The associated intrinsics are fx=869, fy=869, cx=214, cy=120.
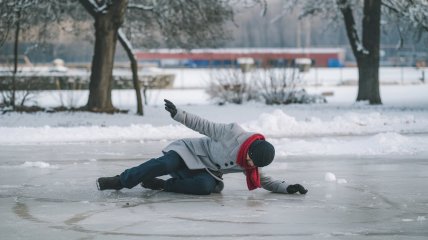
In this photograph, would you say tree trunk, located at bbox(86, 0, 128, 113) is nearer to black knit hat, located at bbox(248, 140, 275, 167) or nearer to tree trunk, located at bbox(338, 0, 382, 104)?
tree trunk, located at bbox(338, 0, 382, 104)

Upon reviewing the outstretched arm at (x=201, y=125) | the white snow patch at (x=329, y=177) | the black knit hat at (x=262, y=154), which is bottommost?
the white snow patch at (x=329, y=177)

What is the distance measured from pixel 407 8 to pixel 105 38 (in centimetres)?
1216

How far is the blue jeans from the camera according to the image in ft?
29.8

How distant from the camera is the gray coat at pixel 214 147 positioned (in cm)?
895

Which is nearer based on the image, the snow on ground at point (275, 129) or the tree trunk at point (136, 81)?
the snow on ground at point (275, 129)

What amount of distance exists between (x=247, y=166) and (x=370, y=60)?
2629 centimetres

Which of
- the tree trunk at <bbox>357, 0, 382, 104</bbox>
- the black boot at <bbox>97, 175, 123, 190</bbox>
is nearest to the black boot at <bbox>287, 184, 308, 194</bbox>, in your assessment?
the black boot at <bbox>97, 175, 123, 190</bbox>

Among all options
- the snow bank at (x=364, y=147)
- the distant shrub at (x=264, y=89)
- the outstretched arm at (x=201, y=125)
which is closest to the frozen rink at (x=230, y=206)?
the outstretched arm at (x=201, y=125)

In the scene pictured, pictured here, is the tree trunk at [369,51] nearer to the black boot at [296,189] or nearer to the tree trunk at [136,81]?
the tree trunk at [136,81]

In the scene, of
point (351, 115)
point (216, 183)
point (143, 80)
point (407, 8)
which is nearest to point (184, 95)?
point (143, 80)

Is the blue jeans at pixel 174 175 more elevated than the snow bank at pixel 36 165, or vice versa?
the blue jeans at pixel 174 175

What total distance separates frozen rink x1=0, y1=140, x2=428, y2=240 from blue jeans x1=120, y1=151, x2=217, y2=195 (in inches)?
5.8

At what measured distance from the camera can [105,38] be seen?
2772 centimetres

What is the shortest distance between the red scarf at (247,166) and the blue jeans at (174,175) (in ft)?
1.54
